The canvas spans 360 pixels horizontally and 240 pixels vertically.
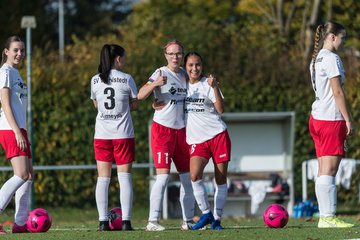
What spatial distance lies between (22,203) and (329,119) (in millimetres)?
3489

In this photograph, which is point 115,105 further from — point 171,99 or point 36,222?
point 36,222

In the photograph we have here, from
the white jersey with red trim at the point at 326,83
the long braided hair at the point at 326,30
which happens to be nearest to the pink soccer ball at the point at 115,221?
the white jersey with red trim at the point at 326,83

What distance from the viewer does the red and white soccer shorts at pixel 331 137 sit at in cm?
1199

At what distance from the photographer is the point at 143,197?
21688 millimetres

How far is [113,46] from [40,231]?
7.29 feet

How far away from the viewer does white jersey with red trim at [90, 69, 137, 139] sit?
1233 cm

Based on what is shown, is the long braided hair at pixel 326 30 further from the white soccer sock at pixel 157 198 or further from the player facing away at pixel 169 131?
the white soccer sock at pixel 157 198

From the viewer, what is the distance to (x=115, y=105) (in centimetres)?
1234

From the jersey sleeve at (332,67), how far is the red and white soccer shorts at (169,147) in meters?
1.76

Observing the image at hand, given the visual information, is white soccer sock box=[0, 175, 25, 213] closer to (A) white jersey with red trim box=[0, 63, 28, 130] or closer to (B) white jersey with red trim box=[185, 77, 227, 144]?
(A) white jersey with red trim box=[0, 63, 28, 130]

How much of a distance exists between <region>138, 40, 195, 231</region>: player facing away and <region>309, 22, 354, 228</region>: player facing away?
1484mm

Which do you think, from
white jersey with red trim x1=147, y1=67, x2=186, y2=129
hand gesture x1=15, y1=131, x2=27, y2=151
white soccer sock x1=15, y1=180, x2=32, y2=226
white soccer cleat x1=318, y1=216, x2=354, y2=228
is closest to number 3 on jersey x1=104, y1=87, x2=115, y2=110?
white jersey with red trim x1=147, y1=67, x2=186, y2=129

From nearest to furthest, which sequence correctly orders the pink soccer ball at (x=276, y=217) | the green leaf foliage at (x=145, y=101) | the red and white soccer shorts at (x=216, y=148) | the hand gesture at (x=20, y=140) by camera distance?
the hand gesture at (x=20, y=140) < the red and white soccer shorts at (x=216, y=148) < the pink soccer ball at (x=276, y=217) < the green leaf foliage at (x=145, y=101)

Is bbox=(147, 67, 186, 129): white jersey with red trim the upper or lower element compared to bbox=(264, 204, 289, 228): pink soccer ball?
upper
